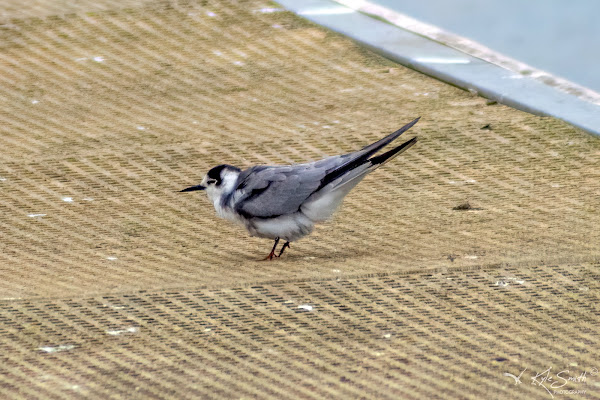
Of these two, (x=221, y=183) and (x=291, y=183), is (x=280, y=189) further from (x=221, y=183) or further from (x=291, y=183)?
(x=221, y=183)

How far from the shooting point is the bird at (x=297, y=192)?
12.7 ft

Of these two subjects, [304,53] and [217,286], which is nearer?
[217,286]

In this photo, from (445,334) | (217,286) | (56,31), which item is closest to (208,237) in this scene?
(217,286)

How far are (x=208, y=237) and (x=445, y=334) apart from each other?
132 centimetres

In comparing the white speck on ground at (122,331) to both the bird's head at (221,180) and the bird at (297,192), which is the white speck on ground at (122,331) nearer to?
the bird at (297,192)

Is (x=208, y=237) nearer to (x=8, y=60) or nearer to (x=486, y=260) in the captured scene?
(x=486, y=260)

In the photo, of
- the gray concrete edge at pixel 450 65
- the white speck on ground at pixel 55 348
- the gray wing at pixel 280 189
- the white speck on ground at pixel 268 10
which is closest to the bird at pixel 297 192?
the gray wing at pixel 280 189

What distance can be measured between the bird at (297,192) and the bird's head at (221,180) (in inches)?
2.6

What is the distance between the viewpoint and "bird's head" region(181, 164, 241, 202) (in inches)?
161

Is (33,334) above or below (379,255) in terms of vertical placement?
below

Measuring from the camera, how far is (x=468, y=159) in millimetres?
4746

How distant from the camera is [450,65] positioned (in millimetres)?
5781

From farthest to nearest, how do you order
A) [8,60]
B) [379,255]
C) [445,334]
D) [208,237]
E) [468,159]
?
[8,60] → [468,159] → [208,237] → [379,255] → [445,334]

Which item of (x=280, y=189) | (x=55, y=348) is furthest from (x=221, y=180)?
(x=55, y=348)
